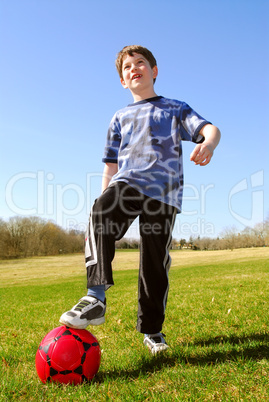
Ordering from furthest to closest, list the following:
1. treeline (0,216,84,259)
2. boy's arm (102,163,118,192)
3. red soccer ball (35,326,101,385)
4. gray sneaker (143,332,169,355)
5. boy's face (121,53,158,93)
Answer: treeline (0,216,84,259)
boy's arm (102,163,118,192)
boy's face (121,53,158,93)
gray sneaker (143,332,169,355)
red soccer ball (35,326,101,385)

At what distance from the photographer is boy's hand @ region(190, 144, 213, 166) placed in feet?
10.7

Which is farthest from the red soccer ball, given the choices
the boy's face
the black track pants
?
the boy's face

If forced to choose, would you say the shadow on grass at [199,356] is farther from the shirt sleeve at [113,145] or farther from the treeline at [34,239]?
the treeline at [34,239]

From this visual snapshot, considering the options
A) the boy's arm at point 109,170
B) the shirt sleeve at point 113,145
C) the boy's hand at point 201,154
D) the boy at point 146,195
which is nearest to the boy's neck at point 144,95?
the boy at point 146,195

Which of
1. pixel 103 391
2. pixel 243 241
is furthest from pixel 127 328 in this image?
pixel 243 241

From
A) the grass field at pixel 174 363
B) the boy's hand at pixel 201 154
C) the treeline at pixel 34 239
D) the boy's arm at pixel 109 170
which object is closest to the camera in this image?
the grass field at pixel 174 363

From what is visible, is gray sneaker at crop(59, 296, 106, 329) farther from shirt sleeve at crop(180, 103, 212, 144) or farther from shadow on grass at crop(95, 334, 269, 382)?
shirt sleeve at crop(180, 103, 212, 144)

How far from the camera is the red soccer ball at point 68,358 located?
2.94m

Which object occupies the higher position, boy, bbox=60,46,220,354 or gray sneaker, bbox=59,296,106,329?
boy, bbox=60,46,220,354

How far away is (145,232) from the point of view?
3.57m

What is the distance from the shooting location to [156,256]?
3564mm

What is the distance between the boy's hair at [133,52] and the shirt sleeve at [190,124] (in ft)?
2.58

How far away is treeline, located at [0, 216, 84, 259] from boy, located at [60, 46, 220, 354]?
183 feet

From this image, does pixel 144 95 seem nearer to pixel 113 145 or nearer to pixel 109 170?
pixel 113 145
